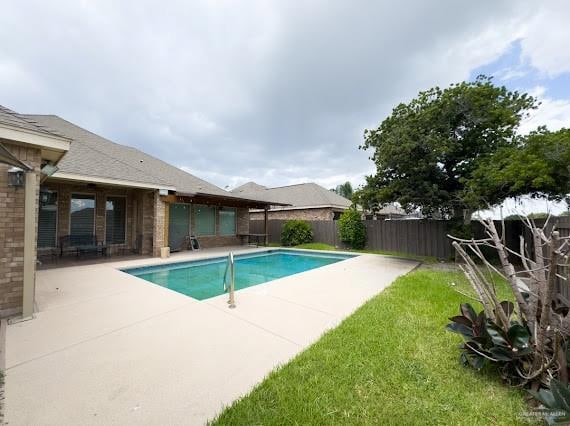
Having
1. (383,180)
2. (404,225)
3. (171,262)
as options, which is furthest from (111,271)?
(404,225)

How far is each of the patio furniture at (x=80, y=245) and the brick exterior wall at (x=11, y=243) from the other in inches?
245

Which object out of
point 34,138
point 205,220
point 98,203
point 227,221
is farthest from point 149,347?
point 227,221

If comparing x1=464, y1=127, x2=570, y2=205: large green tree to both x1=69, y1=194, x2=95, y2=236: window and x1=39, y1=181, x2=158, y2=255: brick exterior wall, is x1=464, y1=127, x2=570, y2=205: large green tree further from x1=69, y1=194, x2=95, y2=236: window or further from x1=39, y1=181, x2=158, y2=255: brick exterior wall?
x1=69, y1=194, x2=95, y2=236: window

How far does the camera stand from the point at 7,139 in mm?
3689

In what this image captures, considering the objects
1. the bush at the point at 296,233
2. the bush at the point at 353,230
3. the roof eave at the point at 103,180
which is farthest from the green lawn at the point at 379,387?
the bush at the point at 296,233

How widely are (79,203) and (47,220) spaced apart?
3.89 ft

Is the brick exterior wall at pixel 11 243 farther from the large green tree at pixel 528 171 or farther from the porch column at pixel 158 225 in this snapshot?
the large green tree at pixel 528 171

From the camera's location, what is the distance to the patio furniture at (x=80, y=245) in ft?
30.7

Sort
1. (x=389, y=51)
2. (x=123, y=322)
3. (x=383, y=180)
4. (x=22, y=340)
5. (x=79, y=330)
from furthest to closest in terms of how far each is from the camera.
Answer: (x=383, y=180) → (x=389, y=51) → (x=123, y=322) → (x=79, y=330) → (x=22, y=340)

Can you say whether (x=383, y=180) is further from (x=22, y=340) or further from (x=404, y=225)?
(x=22, y=340)

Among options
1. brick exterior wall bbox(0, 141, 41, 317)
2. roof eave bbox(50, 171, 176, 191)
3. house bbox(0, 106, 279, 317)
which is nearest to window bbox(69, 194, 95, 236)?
house bbox(0, 106, 279, 317)

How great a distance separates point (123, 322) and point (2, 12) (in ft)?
27.9

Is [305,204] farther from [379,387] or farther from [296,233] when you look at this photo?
[379,387]

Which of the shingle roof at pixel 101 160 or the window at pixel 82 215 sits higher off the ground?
the shingle roof at pixel 101 160
